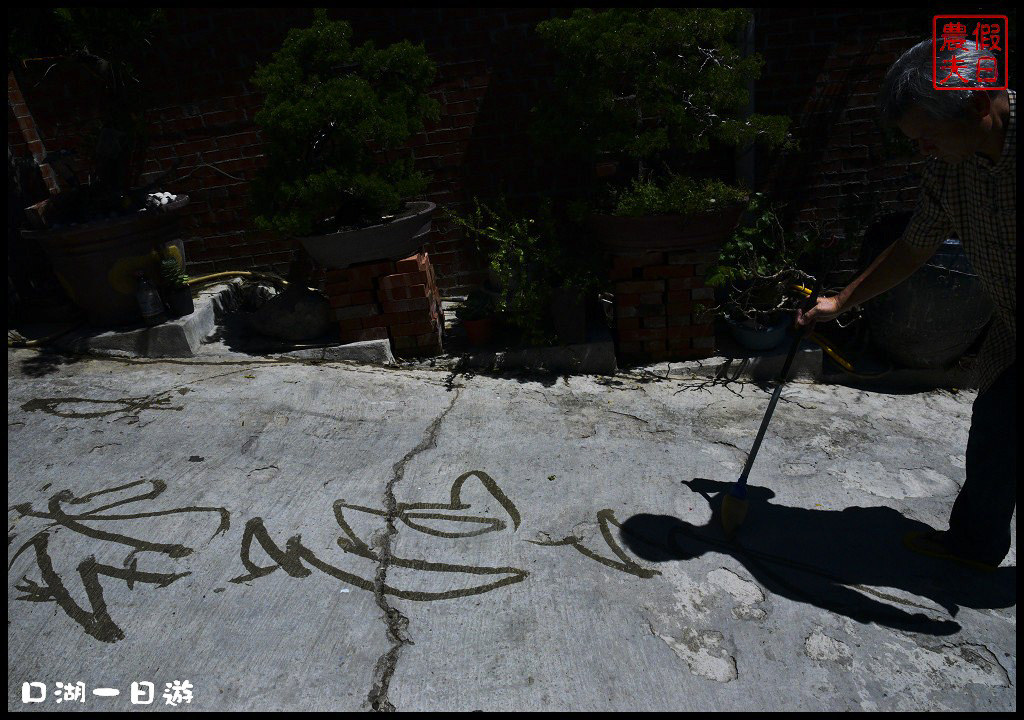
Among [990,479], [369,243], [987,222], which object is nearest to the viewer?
[987,222]

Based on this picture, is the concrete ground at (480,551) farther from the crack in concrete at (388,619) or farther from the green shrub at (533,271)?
the green shrub at (533,271)

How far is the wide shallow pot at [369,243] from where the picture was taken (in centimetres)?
383

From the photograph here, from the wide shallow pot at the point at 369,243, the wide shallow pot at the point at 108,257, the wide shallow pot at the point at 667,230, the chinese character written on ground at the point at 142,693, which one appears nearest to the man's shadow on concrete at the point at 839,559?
the wide shallow pot at the point at 667,230

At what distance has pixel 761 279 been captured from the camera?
4031 millimetres

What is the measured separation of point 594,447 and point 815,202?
2809mm

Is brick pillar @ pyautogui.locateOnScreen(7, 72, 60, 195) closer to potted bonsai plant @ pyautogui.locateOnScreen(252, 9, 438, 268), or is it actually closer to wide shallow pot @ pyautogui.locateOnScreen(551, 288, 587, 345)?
potted bonsai plant @ pyautogui.locateOnScreen(252, 9, 438, 268)

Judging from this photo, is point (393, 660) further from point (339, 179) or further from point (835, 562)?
point (339, 179)

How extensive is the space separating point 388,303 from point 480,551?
1952mm

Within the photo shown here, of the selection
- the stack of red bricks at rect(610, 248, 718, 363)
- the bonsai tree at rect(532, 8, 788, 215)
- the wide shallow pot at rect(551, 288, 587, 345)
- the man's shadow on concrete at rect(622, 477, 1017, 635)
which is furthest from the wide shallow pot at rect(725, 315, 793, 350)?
the man's shadow on concrete at rect(622, 477, 1017, 635)

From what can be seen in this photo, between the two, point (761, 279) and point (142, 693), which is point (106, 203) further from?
point (761, 279)

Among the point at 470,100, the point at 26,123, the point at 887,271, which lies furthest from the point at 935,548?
the point at 26,123

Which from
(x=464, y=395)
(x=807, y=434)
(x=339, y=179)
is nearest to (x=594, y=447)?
(x=464, y=395)

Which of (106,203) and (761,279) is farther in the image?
(106,203)

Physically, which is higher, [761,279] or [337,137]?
[337,137]
